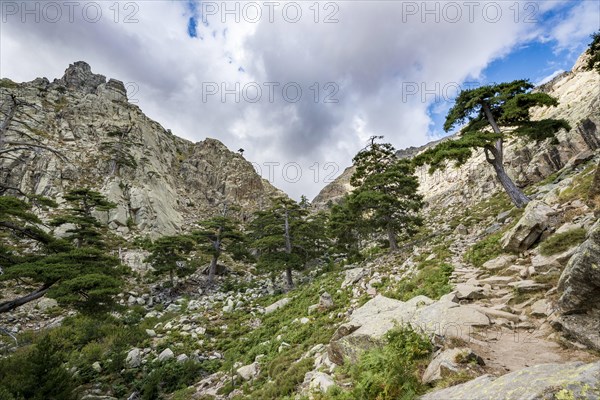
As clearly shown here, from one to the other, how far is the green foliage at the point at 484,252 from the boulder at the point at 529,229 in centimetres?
56

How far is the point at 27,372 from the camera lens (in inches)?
307

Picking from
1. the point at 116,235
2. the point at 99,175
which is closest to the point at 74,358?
the point at 116,235

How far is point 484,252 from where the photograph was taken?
10836 mm

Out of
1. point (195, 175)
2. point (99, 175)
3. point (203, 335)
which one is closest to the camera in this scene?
point (203, 335)

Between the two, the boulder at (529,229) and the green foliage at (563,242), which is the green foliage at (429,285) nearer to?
the boulder at (529,229)

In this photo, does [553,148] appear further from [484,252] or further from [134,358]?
[134,358]

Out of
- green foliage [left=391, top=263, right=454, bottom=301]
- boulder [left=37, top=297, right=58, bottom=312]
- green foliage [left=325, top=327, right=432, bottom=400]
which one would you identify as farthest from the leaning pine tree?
boulder [left=37, top=297, right=58, bottom=312]

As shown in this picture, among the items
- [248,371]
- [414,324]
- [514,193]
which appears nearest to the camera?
[414,324]

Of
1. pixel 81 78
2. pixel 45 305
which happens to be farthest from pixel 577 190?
pixel 81 78

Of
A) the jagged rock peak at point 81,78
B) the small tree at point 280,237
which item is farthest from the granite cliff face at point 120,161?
the small tree at point 280,237

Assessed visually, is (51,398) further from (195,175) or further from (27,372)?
(195,175)

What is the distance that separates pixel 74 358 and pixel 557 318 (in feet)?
57.4

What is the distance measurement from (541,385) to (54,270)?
537 inches

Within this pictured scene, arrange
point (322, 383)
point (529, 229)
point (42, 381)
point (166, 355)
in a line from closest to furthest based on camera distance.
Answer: point (322, 383) → point (42, 381) → point (529, 229) → point (166, 355)
